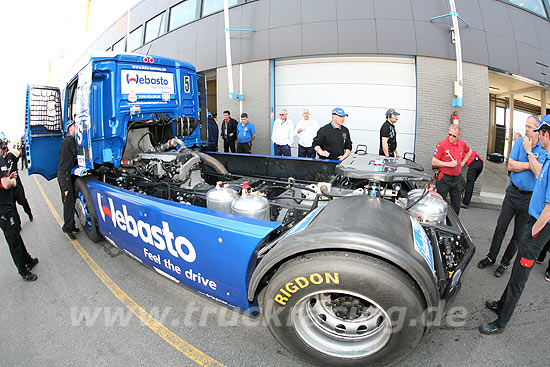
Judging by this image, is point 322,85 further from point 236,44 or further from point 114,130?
point 114,130

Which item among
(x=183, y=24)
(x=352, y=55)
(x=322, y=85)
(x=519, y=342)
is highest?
(x=183, y=24)

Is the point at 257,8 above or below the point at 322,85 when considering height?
above

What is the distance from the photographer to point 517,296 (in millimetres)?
2275

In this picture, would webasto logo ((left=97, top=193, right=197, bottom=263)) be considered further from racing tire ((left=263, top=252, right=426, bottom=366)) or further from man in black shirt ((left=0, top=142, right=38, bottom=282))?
man in black shirt ((left=0, top=142, right=38, bottom=282))

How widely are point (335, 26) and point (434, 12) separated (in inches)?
100

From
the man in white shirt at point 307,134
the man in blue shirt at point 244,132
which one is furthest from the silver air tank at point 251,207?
the man in blue shirt at point 244,132

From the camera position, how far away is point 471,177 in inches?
245

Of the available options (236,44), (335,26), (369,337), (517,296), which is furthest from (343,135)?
(236,44)

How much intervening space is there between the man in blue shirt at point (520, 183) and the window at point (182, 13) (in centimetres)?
1174

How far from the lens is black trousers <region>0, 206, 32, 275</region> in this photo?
3184mm

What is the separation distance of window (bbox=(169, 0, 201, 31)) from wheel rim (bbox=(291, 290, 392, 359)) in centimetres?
1234

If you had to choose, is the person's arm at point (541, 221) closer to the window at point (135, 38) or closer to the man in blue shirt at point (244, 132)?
the man in blue shirt at point (244, 132)

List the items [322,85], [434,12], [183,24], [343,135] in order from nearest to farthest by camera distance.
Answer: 1. [343,135]
2. [434,12]
3. [322,85]
4. [183,24]

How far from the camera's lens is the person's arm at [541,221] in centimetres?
206
